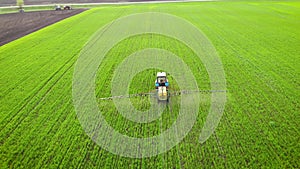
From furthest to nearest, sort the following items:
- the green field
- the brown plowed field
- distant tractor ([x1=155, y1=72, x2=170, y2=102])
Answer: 1. the brown plowed field
2. distant tractor ([x1=155, y1=72, x2=170, y2=102])
3. the green field

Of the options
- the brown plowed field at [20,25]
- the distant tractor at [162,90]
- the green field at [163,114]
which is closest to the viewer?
the green field at [163,114]

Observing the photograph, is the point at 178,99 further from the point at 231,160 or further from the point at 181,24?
the point at 181,24

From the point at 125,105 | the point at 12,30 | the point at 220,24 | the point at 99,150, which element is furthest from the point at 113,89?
the point at 12,30

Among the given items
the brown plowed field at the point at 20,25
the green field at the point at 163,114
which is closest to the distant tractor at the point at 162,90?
the green field at the point at 163,114

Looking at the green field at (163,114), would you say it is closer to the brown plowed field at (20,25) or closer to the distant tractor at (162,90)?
the distant tractor at (162,90)

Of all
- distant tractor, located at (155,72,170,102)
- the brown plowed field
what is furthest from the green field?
the brown plowed field

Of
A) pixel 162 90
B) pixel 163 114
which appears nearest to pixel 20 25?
pixel 162 90

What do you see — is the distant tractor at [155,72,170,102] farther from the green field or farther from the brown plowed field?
the brown plowed field

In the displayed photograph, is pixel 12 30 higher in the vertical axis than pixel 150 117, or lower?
higher
